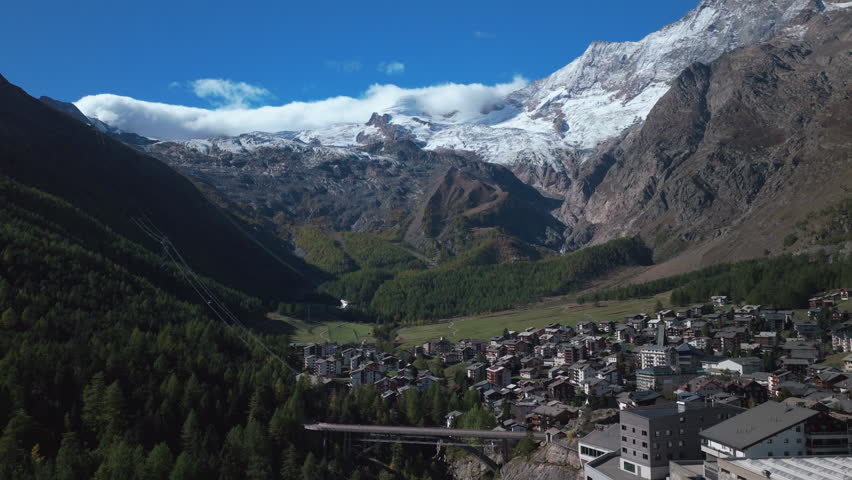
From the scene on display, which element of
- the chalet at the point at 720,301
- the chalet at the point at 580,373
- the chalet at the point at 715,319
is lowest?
the chalet at the point at 580,373

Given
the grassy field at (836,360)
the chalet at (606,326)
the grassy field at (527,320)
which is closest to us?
the grassy field at (836,360)

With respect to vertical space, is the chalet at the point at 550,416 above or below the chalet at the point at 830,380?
below

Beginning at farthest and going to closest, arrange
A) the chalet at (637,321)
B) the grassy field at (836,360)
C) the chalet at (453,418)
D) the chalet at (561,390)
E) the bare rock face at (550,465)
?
1. the chalet at (637,321)
2. the chalet at (561,390)
3. the grassy field at (836,360)
4. the chalet at (453,418)
5. the bare rock face at (550,465)

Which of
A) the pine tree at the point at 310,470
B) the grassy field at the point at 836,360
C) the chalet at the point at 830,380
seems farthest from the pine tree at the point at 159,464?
the grassy field at the point at 836,360

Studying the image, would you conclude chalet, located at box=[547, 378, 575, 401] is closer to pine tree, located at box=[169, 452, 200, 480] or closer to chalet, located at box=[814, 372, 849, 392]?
chalet, located at box=[814, 372, 849, 392]

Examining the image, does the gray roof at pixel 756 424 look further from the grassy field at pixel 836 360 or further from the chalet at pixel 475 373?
the chalet at pixel 475 373

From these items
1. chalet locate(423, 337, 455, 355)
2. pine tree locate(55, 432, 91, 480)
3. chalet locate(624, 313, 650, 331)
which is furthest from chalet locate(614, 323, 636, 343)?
pine tree locate(55, 432, 91, 480)

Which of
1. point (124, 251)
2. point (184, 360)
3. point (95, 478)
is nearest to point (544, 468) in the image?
point (95, 478)

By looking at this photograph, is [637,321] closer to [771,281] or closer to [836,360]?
[771,281]

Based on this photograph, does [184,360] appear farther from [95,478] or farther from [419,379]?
[419,379]
